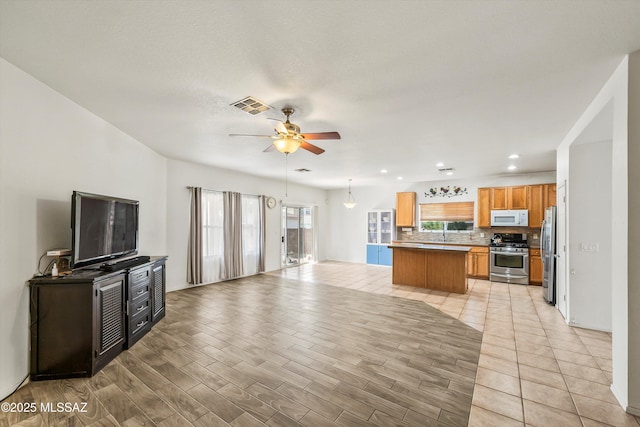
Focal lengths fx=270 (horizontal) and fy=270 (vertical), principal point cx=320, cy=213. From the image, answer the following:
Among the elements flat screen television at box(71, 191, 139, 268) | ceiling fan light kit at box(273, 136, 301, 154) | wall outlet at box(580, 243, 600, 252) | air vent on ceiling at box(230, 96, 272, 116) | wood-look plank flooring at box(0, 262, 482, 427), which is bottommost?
wood-look plank flooring at box(0, 262, 482, 427)

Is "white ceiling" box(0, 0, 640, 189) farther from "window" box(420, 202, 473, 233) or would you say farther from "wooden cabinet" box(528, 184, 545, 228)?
"window" box(420, 202, 473, 233)

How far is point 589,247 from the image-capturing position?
11.6ft

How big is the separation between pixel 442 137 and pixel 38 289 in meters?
4.91

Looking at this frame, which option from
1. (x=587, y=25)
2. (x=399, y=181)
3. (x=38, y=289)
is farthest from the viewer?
(x=399, y=181)

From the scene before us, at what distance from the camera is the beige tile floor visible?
6.66 feet

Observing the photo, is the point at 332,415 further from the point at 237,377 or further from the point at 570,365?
the point at 570,365

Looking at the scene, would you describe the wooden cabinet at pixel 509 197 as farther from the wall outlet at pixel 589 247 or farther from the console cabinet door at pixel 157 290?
the console cabinet door at pixel 157 290

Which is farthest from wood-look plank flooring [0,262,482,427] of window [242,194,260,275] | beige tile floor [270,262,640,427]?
window [242,194,260,275]

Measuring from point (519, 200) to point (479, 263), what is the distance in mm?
1827

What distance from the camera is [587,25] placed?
5.63 feet

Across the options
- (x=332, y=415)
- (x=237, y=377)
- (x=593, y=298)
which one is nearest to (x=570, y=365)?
(x=593, y=298)

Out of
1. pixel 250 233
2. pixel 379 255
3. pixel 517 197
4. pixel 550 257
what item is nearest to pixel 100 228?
pixel 250 233

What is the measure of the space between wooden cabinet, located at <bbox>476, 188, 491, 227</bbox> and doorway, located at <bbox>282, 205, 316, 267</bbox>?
5160 mm

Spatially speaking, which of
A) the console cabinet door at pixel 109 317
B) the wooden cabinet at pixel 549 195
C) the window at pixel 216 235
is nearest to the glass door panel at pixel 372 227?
the window at pixel 216 235
